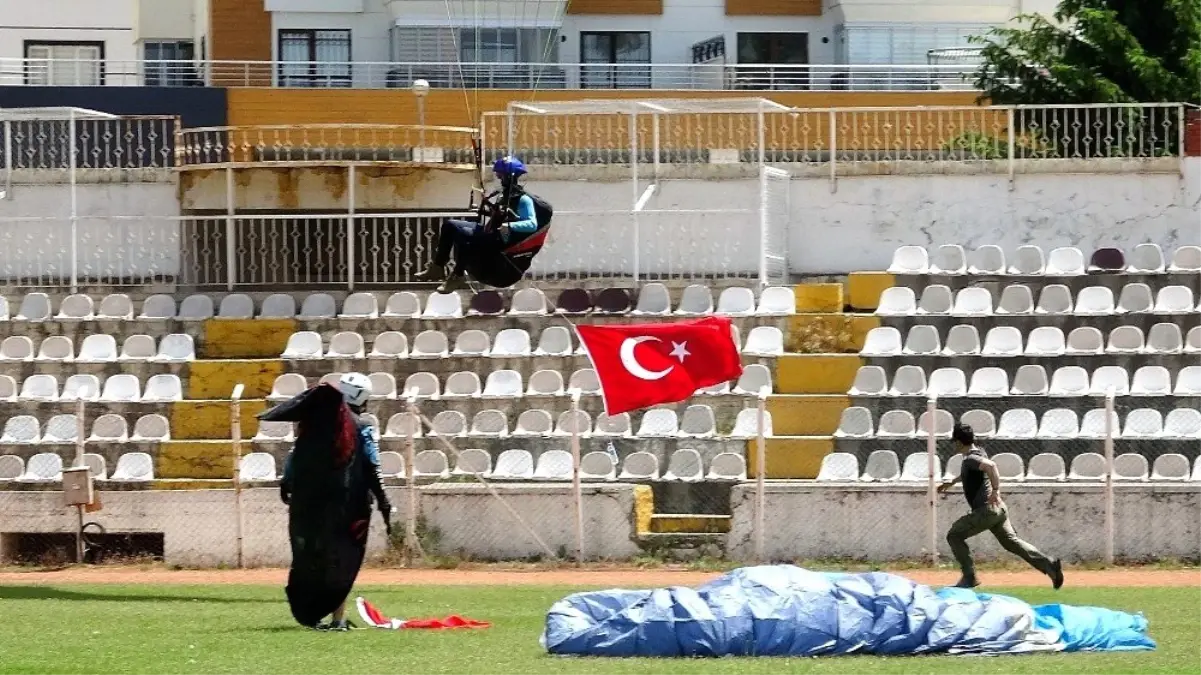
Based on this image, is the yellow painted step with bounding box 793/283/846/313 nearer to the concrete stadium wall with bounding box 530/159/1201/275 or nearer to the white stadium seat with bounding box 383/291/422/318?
the concrete stadium wall with bounding box 530/159/1201/275

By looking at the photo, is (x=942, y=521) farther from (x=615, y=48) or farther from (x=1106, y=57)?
(x=615, y=48)

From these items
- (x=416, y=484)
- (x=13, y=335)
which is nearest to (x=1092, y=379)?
(x=416, y=484)

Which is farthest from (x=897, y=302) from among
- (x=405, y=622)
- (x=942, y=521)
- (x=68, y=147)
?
(x=68, y=147)

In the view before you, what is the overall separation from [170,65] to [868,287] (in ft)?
62.6

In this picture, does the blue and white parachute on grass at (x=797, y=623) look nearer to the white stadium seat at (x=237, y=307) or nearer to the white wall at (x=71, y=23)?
the white stadium seat at (x=237, y=307)

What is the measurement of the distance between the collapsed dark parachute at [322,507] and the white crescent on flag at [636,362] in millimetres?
5993

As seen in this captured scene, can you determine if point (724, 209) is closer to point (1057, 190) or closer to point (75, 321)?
point (1057, 190)

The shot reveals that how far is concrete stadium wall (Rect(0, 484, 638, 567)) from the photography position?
74.5 feet

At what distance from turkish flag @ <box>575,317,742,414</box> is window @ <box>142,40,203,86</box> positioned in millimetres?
19382

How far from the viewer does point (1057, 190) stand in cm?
2828

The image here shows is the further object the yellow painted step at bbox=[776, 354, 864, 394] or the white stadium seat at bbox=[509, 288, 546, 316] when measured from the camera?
the white stadium seat at bbox=[509, 288, 546, 316]

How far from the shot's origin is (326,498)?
1533 centimetres

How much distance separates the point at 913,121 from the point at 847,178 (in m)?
5.35

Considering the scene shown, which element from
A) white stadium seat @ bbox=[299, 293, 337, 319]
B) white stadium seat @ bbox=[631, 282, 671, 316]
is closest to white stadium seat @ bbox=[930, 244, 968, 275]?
white stadium seat @ bbox=[631, 282, 671, 316]
